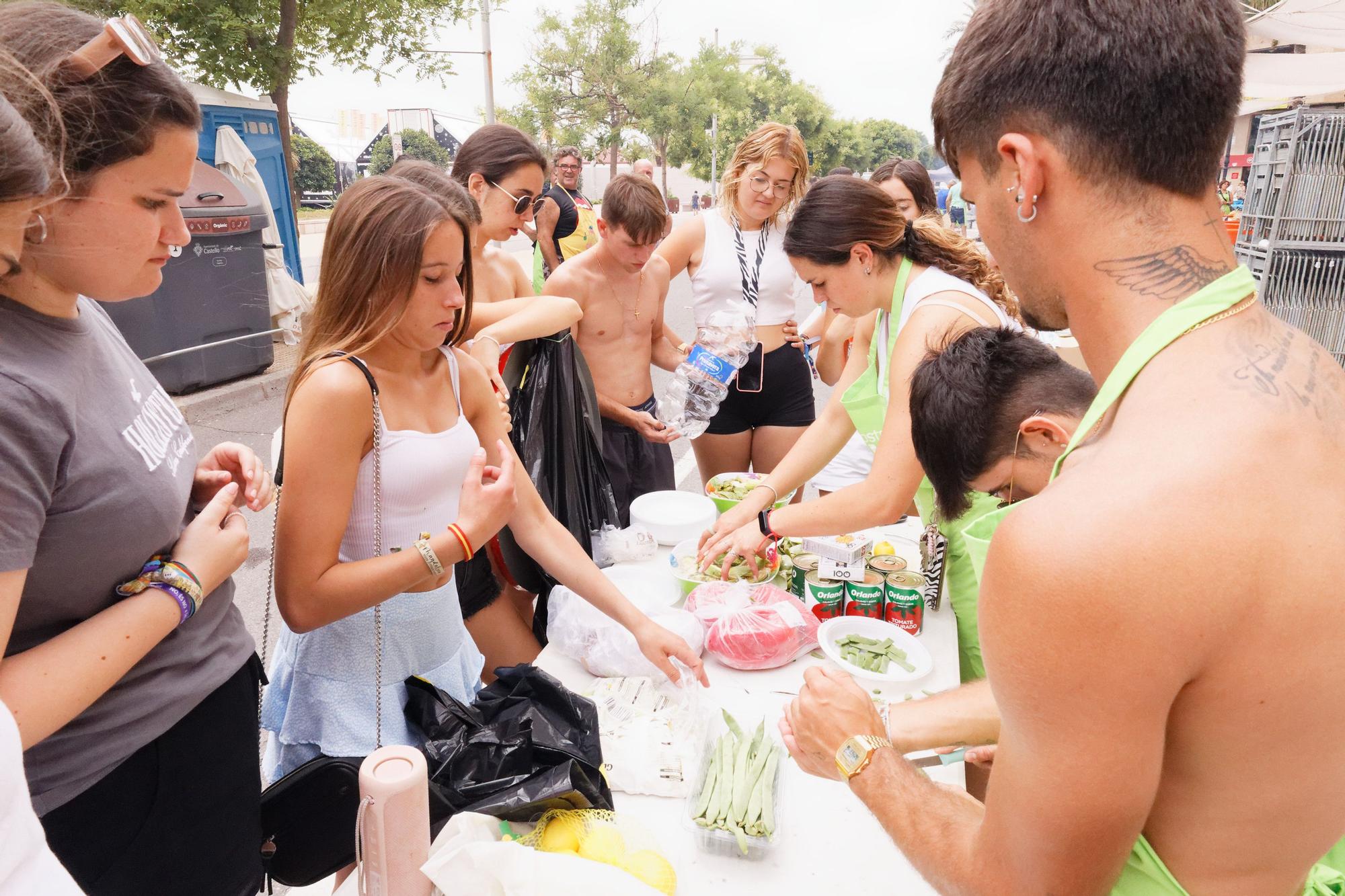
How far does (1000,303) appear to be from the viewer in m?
2.71

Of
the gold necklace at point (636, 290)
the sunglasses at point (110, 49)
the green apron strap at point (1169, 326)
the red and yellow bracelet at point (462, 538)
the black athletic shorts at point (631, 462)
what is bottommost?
the black athletic shorts at point (631, 462)

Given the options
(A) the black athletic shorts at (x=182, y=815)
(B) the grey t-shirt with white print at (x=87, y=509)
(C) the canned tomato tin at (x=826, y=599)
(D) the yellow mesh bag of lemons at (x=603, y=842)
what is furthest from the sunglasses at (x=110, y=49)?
(C) the canned tomato tin at (x=826, y=599)

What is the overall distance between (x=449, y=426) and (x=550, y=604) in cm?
61

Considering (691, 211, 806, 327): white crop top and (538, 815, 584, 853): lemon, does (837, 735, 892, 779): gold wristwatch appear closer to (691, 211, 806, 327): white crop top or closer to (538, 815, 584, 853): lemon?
(538, 815, 584, 853): lemon

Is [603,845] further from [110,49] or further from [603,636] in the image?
[110,49]

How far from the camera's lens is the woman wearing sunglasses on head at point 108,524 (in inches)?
44.7

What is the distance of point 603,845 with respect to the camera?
142 centimetres

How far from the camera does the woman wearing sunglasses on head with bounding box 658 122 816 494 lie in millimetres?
4297

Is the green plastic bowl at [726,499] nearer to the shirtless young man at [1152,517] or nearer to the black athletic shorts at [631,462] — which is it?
the black athletic shorts at [631,462]

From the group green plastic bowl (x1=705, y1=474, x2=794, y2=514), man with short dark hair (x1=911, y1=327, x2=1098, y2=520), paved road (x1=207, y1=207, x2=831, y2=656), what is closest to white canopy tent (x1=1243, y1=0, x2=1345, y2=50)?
paved road (x1=207, y1=207, x2=831, y2=656)

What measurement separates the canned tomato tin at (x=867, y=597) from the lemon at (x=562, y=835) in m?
1.12

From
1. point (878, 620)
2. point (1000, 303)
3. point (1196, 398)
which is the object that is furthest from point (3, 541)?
point (1000, 303)

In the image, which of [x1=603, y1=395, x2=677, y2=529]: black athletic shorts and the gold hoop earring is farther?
[x1=603, y1=395, x2=677, y2=529]: black athletic shorts

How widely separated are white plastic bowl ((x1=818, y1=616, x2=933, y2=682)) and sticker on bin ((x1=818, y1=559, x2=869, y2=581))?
0.15 metres
